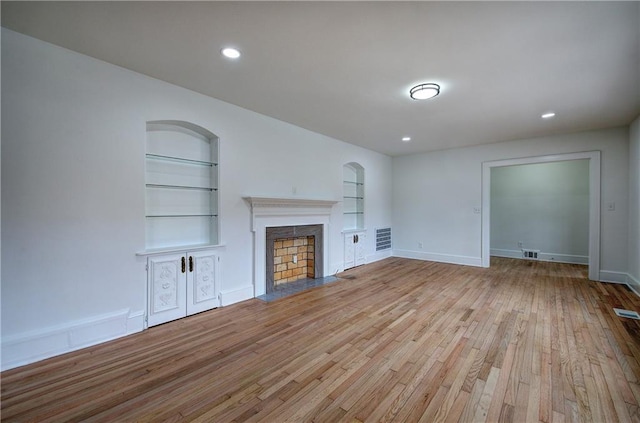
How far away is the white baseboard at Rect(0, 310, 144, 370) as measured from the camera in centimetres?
212

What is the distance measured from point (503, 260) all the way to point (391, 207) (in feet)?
9.67

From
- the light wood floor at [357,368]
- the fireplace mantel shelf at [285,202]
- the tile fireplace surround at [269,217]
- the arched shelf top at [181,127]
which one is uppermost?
the arched shelf top at [181,127]

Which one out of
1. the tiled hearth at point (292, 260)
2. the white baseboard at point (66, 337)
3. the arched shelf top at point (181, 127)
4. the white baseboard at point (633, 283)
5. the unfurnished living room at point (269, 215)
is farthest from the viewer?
the tiled hearth at point (292, 260)

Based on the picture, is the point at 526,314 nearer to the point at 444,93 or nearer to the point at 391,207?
the point at 444,93

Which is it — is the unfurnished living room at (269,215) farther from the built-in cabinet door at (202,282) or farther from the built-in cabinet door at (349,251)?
the built-in cabinet door at (349,251)

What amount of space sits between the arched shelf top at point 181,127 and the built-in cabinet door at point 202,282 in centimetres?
151

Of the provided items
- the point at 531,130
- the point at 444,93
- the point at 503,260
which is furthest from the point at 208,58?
the point at 503,260

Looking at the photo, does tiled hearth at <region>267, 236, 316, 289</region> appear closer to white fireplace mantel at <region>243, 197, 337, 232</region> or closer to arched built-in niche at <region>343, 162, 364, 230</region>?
white fireplace mantel at <region>243, 197, 337, 232</region>

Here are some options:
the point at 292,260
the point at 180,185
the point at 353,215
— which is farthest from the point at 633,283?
the point at 180,185

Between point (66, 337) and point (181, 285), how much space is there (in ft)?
3.29

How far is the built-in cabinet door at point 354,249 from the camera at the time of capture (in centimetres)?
548

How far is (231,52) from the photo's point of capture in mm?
2379

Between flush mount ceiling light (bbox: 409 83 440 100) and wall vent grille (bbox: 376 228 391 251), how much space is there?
382 cm

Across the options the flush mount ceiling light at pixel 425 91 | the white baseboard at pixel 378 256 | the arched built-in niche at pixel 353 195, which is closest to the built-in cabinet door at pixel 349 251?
the arched built-in niche at pixel 353 195
